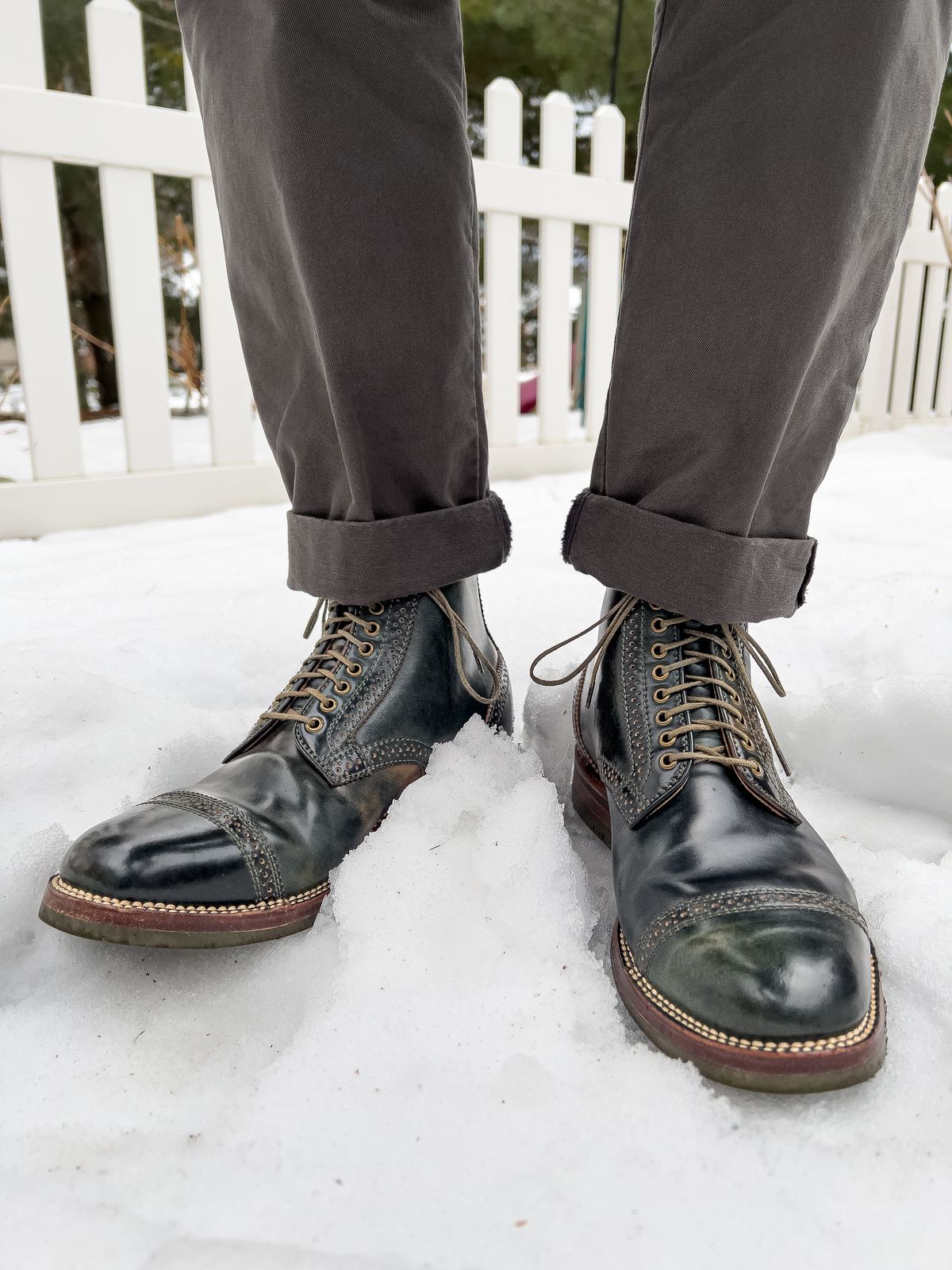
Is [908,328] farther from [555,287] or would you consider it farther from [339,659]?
[339,659]

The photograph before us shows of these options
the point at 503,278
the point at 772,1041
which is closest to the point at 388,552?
the point at 772,1041

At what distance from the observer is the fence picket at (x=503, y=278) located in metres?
2.28

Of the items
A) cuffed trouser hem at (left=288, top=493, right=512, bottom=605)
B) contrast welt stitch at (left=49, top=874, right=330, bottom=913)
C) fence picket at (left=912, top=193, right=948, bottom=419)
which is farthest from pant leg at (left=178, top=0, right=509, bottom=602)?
fence picket at (left=912, top=193, right=948, bottom=419)

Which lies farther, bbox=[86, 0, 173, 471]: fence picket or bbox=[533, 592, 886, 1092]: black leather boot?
bbox=[86, 0, 173, 471]: fence picket

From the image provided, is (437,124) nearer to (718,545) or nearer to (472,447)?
(472,447)

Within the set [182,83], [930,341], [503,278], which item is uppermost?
[182,83]

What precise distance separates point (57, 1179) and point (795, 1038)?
40cm

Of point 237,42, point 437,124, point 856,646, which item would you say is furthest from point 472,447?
point 856,646

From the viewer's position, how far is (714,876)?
1.82 ft

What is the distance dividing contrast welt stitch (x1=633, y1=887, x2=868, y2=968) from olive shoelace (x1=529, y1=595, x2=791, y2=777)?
11 cm

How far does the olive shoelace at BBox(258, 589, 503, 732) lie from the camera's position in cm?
72

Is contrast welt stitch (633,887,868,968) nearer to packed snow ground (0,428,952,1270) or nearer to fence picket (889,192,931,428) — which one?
packed snow ground (0,428,952,1270)

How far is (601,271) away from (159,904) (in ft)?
8.00

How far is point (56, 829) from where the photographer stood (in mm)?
696
